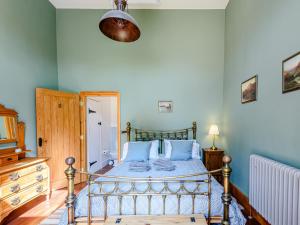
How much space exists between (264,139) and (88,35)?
157 inches

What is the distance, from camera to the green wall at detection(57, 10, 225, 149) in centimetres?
380

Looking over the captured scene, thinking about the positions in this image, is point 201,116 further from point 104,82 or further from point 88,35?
point 88,35

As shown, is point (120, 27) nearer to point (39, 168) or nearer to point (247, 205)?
point (39, 168)

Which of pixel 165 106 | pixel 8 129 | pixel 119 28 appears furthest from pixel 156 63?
pixel 8 129

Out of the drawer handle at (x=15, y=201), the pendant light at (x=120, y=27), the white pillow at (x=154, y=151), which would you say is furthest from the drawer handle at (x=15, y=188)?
the pendant light at (x=120, y=27)

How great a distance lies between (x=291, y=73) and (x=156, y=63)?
258 centimetres

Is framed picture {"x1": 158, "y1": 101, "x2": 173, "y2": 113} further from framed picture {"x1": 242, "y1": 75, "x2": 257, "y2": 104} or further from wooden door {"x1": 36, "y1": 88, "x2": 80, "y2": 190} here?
wooden door {"x1": 36, "y1": 88, "x2": 80, "y2": 190}

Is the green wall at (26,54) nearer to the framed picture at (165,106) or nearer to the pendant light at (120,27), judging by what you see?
the pendant light at (120,27)

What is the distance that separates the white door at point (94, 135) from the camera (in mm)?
3994

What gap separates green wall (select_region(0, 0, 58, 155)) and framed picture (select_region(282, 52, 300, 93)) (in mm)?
3785

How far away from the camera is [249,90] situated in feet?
8.55

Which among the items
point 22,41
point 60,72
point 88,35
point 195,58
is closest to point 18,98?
point 22,41

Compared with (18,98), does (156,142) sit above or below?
below

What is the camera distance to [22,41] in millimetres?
2934
